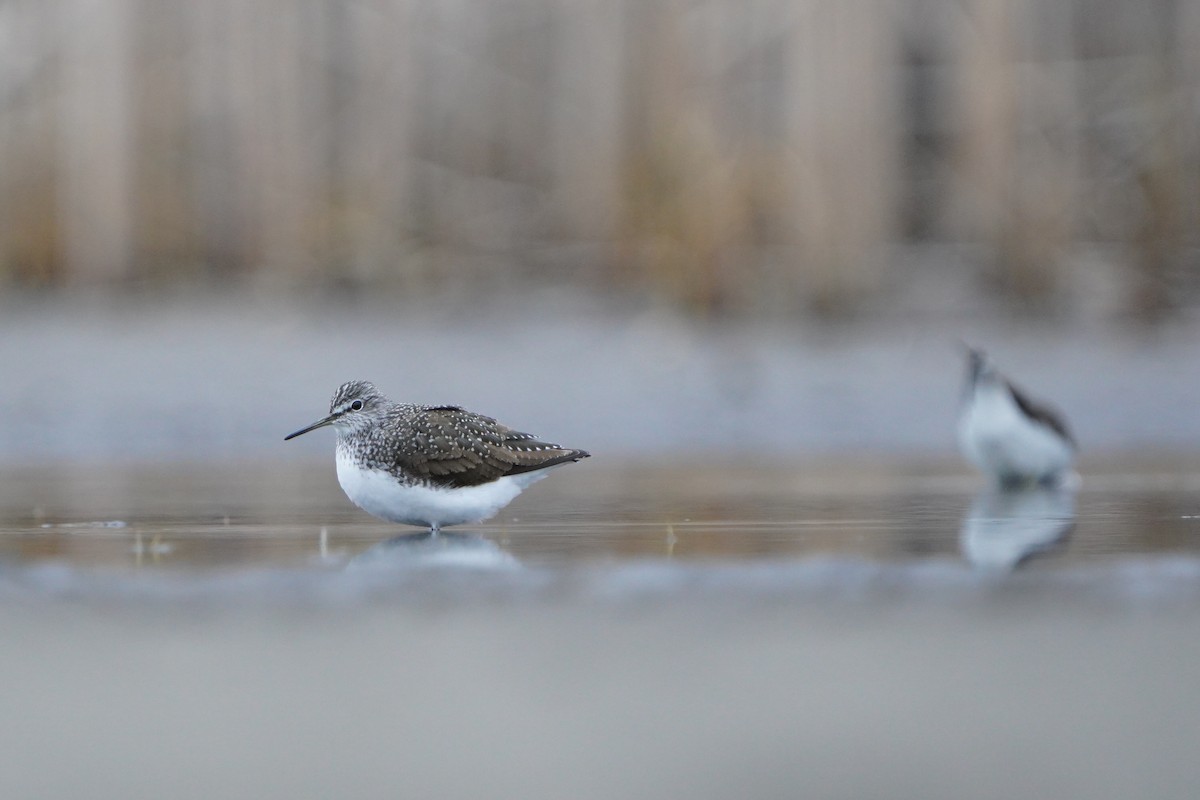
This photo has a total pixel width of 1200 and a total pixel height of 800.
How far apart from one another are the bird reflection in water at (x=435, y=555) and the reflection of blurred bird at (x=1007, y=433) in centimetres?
301

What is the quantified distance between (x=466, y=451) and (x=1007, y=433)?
3.04m

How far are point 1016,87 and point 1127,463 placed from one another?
429cm

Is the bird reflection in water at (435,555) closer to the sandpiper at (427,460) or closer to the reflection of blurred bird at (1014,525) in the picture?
the sandpiper at (427,460)

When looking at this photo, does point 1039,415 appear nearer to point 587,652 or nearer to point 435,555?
point 435,555

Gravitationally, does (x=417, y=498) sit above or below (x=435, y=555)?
above

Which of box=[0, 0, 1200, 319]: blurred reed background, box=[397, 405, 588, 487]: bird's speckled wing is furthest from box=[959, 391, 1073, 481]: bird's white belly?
box=[0, 0, 1200, 319]: blurred reed background

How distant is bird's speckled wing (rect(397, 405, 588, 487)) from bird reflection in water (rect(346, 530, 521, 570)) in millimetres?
225

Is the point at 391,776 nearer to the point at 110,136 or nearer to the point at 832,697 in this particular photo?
the point at 832,697

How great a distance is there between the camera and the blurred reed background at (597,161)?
1227 centimetres

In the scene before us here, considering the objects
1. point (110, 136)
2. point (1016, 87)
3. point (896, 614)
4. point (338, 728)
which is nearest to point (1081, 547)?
point (896, 614)

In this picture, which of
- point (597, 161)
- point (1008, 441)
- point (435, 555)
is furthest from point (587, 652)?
point (597, 161)

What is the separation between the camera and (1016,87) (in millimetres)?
12852

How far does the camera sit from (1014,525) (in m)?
6.65

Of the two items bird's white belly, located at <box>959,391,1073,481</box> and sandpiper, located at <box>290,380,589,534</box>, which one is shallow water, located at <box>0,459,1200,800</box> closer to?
sandpiper, located at <box>290,380,589,534</box>
